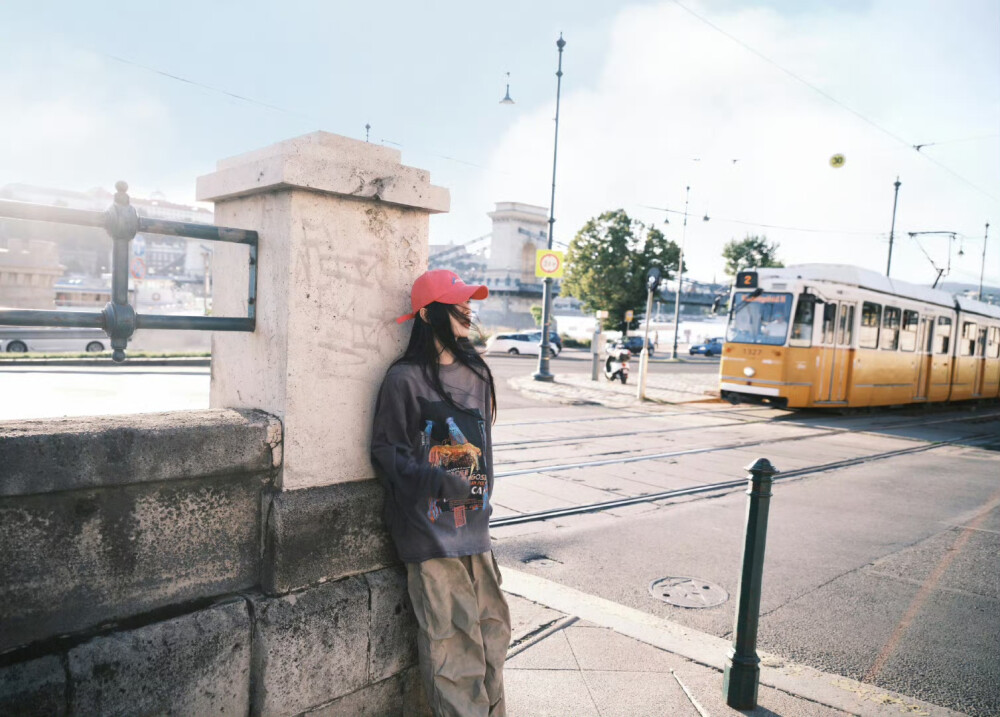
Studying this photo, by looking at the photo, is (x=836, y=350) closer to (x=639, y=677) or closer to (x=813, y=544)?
(x=813, y=544)

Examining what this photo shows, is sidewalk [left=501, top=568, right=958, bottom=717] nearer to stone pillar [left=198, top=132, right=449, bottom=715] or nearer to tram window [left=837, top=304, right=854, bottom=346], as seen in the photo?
stone pillar [left=198, top=132, right=449, bottom=715]

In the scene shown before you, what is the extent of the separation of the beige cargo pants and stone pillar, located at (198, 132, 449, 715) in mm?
132

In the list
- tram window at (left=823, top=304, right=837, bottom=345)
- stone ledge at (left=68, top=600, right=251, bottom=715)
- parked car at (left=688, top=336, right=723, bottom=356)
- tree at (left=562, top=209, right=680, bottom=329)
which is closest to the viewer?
stone ledge at (left=68, top=600, right=251, bottom=715)

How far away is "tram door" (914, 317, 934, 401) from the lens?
17469 millimetres

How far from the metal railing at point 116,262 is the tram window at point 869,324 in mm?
15543

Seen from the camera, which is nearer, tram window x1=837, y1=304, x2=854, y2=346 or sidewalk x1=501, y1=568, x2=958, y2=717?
sidewalk x1=501, y1=568, x2=958, y2=717

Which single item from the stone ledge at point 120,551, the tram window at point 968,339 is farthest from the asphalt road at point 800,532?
the tram window at point 968,339

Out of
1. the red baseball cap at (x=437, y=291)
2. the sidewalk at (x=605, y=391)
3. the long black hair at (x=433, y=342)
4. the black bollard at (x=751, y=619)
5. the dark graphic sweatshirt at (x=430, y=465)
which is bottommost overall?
the sidewalk at (x=605, y=391)

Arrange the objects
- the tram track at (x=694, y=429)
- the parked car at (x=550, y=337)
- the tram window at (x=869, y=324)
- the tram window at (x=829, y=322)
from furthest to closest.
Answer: the parked car at (x=550, y=337) < the tram window at (x=869, y=324) < the tram window at (x=829, y=322) < the tram track at (x=694, y=429)

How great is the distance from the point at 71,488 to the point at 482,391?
4.15ft

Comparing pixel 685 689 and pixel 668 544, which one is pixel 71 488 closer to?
pixel 685 689

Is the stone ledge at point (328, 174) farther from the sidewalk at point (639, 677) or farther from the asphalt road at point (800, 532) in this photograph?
the asphalt road at point (800, 532)

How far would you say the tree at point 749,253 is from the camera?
60.5 metres

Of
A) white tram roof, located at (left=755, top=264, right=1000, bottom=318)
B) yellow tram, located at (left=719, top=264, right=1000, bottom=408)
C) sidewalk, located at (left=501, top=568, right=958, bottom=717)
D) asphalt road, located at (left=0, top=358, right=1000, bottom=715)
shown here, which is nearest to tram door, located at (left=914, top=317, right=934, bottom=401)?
yellow tram, located at (left=719, top=264, right=1000, bottom=408)
